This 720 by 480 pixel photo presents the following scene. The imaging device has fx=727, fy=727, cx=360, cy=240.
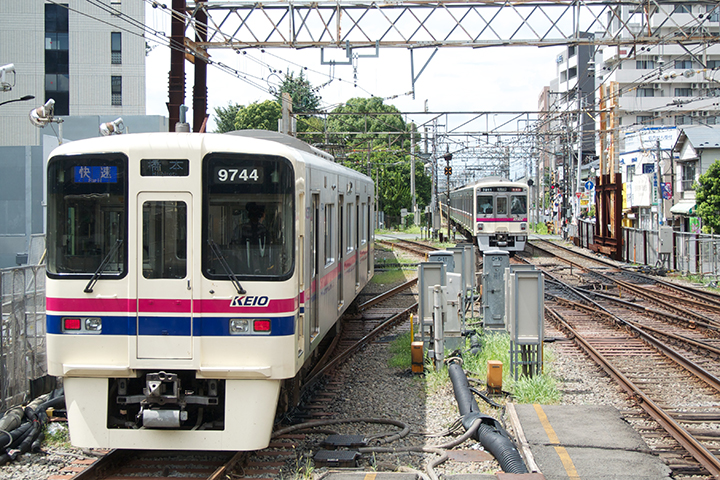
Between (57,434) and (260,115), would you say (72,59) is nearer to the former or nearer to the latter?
(260,115)

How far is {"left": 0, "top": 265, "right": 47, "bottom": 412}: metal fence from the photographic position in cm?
722

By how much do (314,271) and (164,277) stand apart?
189cm

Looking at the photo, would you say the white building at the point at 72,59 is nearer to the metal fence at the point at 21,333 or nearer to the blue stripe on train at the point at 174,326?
the metal fence at the point at 21,333

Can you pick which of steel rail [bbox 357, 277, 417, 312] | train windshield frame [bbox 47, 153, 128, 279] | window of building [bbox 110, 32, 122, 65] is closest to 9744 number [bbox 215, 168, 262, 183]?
train windshield frame [bbox 47, 153, 128, 279]

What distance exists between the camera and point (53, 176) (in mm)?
5672

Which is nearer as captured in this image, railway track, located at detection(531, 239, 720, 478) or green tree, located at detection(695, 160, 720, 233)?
railway track, located at detection(531, 239, 720, 478)

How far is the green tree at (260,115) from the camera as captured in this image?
5741 cm

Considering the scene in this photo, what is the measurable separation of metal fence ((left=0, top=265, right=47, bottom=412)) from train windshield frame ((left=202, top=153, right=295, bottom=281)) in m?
2.85

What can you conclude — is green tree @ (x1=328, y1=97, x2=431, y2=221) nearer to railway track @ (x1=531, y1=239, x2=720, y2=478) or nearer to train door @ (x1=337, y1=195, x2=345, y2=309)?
railway track @ (x1=531, y1=239, x2=720, y2=478)

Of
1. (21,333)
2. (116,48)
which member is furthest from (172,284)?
(116,48)

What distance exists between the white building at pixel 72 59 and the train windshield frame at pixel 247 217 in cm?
2892

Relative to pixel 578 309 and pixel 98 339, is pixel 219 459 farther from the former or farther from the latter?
pixel 578 309

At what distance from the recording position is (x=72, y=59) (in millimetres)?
32781

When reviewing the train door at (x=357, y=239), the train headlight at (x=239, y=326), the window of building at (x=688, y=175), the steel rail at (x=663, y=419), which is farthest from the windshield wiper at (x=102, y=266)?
the window of building at (x=688, y=175)
